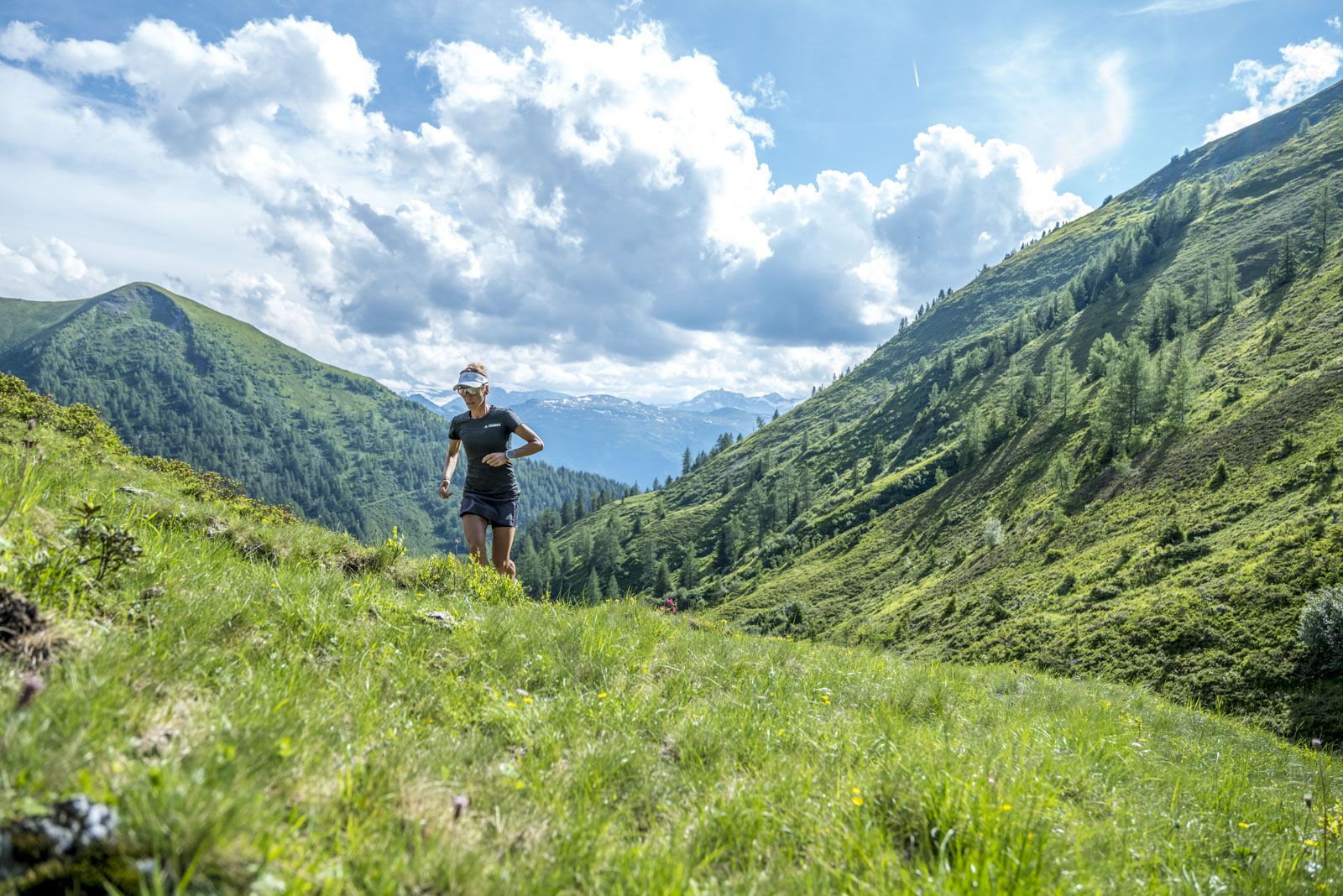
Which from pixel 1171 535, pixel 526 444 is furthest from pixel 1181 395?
pixel 526 444

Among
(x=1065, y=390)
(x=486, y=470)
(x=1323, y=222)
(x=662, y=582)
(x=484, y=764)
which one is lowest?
(x=662, y=582)

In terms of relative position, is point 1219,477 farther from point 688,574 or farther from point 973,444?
point 688,574

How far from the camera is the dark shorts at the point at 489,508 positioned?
9586mm

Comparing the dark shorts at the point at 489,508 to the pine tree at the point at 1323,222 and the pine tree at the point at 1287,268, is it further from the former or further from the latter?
the pine tree at the point at 1323,222

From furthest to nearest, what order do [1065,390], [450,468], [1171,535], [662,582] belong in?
[662,582] → [1065,390] → [1171,535] → [450,468]

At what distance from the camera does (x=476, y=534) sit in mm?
9508

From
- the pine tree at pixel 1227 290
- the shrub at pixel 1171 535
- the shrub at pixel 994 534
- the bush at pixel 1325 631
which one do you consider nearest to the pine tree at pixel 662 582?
the shrub at pixel 994 534

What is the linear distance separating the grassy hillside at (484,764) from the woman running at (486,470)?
404 cm

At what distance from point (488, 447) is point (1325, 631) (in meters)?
44.0

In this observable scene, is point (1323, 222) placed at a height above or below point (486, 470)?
above

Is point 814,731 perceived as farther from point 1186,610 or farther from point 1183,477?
point 1183,477

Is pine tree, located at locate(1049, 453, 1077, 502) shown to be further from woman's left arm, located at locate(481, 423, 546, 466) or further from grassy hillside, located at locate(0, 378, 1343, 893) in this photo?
grassy hillside, located at locate(0, 378, 1343, 893)

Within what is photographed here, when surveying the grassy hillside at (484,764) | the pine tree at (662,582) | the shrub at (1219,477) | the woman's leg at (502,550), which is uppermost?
the shrub at (1219,477)

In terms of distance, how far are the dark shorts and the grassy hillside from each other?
407cm
